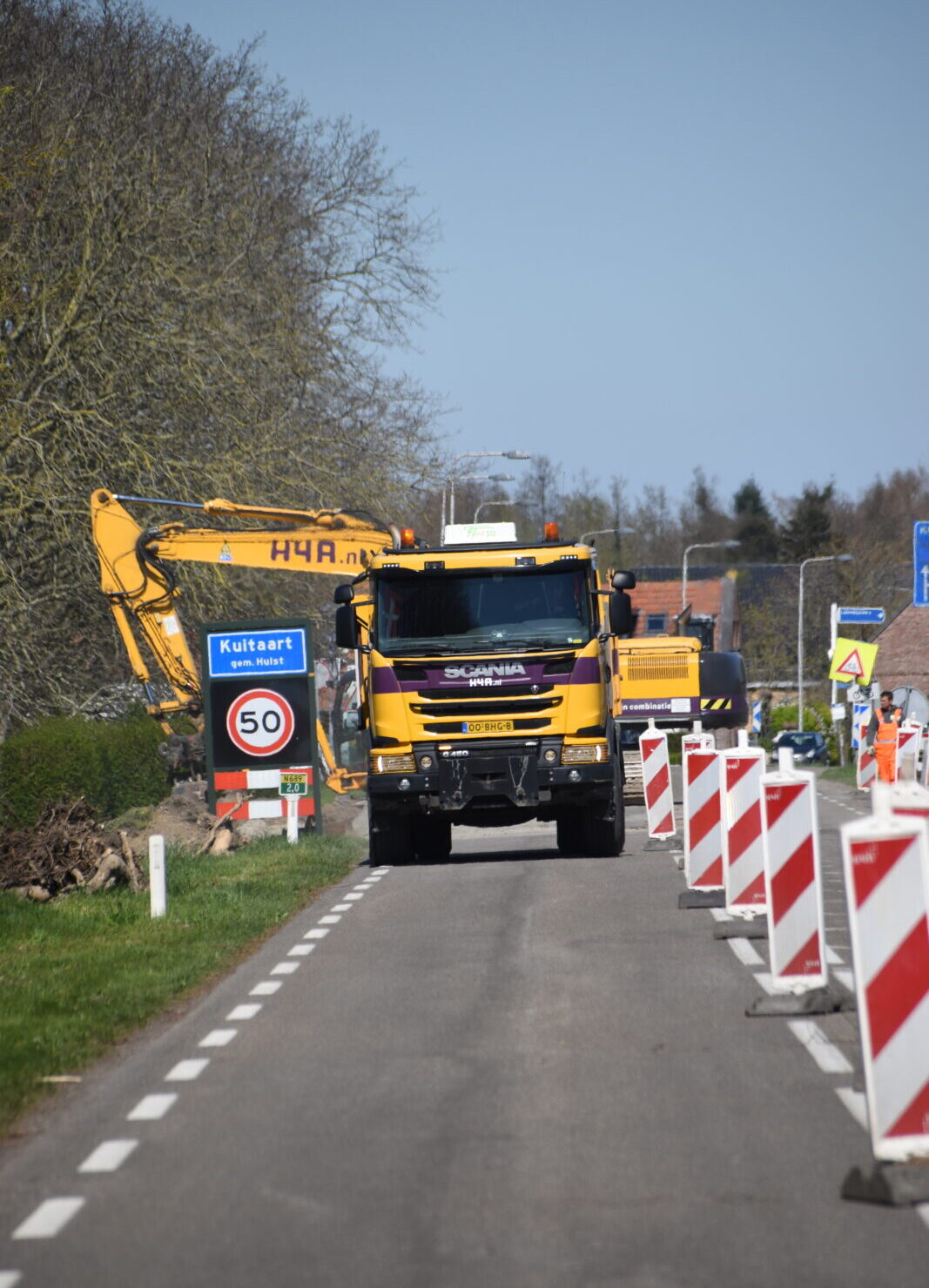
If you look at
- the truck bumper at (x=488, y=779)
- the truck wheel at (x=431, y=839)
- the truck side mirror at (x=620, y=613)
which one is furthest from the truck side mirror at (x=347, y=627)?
the truck wheel at (x=431, y=839)

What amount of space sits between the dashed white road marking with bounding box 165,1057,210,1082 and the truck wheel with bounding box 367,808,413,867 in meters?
12.9

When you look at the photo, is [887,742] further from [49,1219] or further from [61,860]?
[49,1219]

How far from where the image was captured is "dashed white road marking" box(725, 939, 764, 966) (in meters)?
13.2

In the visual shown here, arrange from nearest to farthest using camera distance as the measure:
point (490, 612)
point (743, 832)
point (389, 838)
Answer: point (743, 832) → point (490, 612) → point (389, 838)

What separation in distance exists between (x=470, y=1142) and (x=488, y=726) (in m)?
13.8

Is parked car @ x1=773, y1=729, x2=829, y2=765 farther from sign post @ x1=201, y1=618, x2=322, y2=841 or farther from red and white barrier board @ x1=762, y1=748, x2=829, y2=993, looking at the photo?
red and white barrier board @ x1=762, y1=748, x2=829, y2=993

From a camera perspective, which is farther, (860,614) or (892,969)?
(860,614)

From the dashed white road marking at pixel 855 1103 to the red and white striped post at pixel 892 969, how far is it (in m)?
0.90

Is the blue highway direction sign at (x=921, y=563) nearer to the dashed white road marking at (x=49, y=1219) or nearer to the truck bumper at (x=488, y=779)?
the truck bumper at (x=488, y=779)

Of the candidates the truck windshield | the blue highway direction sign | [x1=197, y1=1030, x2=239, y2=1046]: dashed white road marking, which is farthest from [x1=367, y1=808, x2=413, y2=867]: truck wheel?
the blue highway direction sign

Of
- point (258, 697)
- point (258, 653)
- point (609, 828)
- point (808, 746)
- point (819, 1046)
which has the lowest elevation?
point (808, 746)

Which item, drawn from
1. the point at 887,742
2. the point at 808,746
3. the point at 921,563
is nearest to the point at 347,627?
the point at 921,563

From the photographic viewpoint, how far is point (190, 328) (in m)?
35.4

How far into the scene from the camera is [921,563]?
3544cm
